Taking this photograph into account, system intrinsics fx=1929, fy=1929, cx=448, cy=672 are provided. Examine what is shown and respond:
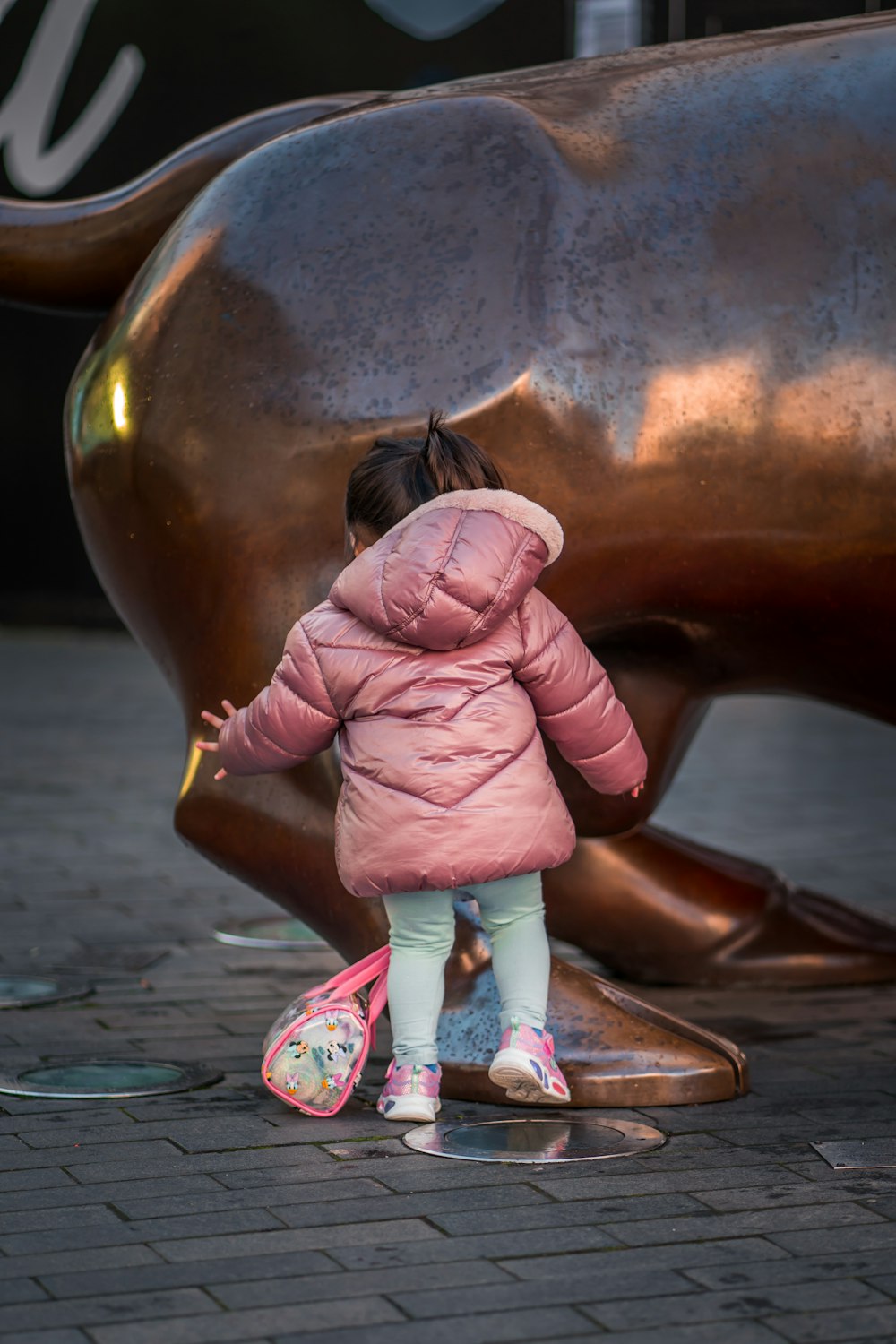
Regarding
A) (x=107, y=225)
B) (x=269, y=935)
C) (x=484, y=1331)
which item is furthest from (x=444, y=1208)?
(x=107, y=225)

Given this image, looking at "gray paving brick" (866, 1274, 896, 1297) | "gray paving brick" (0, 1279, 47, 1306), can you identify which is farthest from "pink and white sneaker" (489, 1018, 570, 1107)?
"gray paving brick" (0, 1279, 47, 1306)

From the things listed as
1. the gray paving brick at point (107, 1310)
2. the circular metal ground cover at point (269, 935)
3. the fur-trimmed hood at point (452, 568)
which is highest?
the fur-trimmed hood at point (452, 568)

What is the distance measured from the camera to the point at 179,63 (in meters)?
13.5

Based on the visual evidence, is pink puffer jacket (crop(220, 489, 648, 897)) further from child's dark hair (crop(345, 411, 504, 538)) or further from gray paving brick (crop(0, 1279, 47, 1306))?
gray paving brick (crop(0, 1279, 47, 1306))

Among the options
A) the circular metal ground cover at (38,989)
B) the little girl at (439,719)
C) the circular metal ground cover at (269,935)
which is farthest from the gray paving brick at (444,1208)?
the circular metal ground cover at (269,935)

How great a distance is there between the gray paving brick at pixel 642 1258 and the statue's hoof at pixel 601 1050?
77 cm

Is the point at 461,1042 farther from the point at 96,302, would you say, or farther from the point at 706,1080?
the point at 96,302

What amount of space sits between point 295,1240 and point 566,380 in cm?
172

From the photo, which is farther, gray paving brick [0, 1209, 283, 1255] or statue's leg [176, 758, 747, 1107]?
statue's leg [176, 758, 747, 1107]

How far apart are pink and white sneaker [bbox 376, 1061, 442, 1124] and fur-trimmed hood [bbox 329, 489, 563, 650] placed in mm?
775

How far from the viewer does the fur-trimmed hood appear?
130 inches

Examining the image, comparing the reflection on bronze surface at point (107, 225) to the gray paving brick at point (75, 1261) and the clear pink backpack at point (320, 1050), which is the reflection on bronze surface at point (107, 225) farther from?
the gray paving brick at point (75, 1261)

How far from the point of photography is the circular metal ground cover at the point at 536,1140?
324 centimetres

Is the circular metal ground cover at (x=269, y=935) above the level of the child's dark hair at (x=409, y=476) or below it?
below
